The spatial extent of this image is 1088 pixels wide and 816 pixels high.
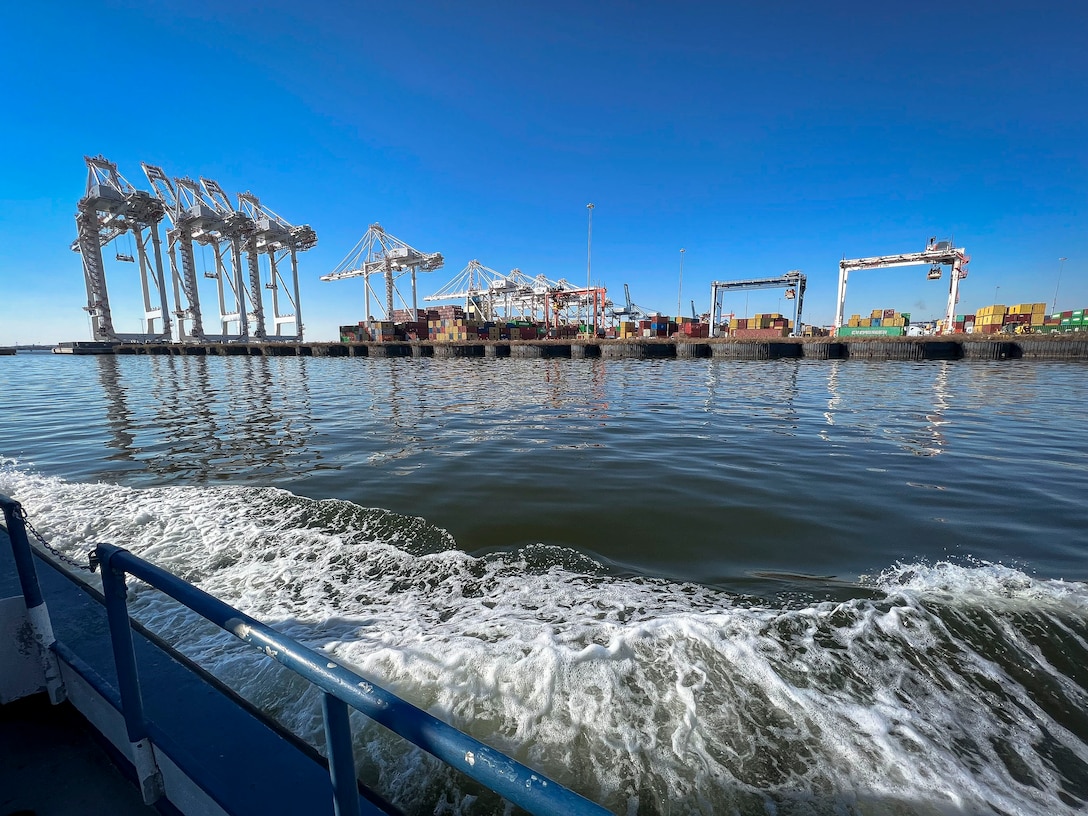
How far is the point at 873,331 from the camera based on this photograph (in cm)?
4547

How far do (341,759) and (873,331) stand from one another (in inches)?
2224

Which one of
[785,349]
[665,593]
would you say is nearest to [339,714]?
[665,593]

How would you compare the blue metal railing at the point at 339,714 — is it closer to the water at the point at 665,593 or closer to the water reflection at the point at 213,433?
the water at the point at 665,593

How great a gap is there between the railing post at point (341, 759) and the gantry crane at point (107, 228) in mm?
80251

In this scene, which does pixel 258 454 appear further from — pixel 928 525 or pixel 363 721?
pixel 928 525

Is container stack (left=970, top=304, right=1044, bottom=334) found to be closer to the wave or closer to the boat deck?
the wave

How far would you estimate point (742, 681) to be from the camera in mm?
2346

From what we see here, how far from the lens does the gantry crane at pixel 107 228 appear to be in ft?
187

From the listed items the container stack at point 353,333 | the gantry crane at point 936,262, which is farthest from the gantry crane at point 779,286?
the container stack at point 353,333

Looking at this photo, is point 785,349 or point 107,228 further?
point 107,228

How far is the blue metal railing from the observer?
61 cm

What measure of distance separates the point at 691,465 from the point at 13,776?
595 cm

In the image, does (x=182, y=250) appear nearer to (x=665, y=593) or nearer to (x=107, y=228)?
(x=107, y=228)

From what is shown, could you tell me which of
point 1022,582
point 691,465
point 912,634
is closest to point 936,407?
point 691,465
